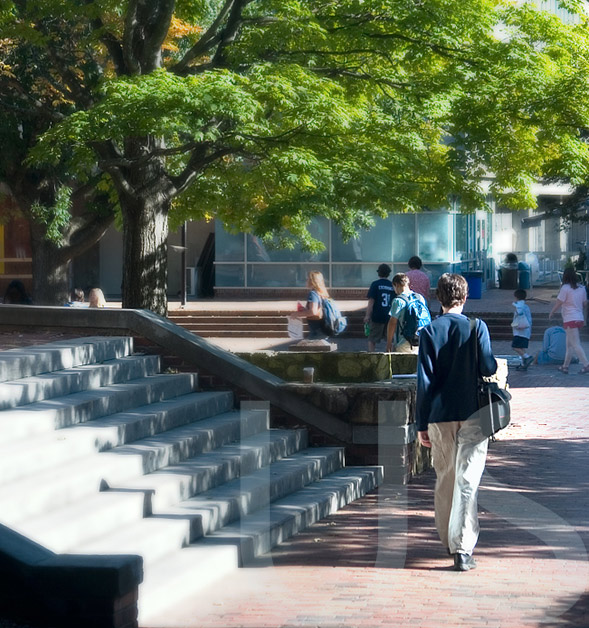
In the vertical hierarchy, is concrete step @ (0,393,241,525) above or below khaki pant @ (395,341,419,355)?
below

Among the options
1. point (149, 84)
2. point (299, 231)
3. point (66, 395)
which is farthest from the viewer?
point (299, 231)

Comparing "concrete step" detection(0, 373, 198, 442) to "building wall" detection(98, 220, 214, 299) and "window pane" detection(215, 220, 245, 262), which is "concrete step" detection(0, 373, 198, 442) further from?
"building wall" detection(98, 220, 214, 299)

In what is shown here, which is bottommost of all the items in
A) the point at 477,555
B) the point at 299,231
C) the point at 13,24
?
the point at 477,555

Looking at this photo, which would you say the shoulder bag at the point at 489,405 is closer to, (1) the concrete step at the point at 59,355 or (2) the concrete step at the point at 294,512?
(2) the concrete step at the point at 294,512

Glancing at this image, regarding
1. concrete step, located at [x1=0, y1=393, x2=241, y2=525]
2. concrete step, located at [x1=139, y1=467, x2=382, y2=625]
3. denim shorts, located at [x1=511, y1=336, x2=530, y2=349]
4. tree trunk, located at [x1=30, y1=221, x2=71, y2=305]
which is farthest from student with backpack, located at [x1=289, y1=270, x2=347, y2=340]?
tree trunk, located at [x1=30, y1=221, x2=71, y2=305]

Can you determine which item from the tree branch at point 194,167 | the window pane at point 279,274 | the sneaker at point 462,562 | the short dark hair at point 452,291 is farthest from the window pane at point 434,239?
the sneaker at point 462,562

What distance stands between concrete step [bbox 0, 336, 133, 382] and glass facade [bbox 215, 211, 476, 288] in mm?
21865

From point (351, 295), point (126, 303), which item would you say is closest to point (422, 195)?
point (126, 303)

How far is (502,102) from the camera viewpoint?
1519cm

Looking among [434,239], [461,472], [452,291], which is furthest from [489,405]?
[434,239]

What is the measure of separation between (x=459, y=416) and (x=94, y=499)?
2.25 m

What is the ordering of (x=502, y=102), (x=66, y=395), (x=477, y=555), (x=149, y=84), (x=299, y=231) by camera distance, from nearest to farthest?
(x=477, y=555)
(x=66, y=395)
(x=149, y=84)
(x=502, y=102)
(x=299, y=231)

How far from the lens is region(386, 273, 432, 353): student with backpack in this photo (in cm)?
1246

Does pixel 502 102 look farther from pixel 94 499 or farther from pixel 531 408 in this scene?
pixel 94 499
